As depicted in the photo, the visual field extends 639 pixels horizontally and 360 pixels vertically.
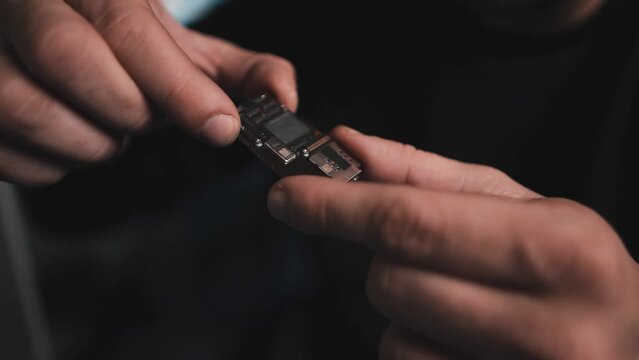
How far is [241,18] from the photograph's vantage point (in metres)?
1.32

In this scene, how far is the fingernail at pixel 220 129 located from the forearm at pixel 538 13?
1.81 ft

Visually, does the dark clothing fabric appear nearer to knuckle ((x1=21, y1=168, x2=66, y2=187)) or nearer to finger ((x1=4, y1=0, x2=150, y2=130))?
knuckle ((x1=21, y1=168, x2=66, y2=187))

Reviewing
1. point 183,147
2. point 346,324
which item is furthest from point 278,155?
point 183,147

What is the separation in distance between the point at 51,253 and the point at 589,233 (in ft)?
3.79

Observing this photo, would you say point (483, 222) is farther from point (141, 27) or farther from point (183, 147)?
point (183, 147)

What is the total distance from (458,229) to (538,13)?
67cm

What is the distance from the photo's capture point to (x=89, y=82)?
2.09 ft

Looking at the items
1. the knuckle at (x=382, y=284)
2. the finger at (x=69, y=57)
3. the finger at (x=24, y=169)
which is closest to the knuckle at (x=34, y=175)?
the finger at (x=24, y=169)

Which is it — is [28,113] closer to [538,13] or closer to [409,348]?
[409,348]

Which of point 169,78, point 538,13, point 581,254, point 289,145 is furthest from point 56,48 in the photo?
point 538,13

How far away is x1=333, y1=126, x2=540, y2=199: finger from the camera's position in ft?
2.18

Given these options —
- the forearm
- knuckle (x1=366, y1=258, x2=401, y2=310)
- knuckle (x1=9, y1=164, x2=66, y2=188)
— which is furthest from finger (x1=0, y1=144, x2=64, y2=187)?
the forearm

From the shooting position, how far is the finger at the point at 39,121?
646 millimetres

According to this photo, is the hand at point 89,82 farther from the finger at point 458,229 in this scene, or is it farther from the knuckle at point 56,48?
the finger at point 458,229
